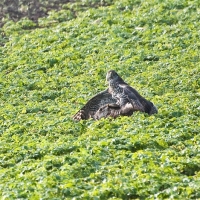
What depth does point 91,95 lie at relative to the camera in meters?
16.5

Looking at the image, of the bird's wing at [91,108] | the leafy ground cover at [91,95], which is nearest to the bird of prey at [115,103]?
the bird's wing at [91,108]

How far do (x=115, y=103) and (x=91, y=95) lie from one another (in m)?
2.49

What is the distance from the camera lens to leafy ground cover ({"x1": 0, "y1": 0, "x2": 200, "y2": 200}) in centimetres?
1046

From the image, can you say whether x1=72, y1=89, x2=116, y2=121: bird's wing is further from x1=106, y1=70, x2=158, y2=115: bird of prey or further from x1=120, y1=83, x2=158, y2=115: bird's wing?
x1=120, y1=83, x2=158, y2=115: bird's wing

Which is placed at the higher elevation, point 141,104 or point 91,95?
point 141,104

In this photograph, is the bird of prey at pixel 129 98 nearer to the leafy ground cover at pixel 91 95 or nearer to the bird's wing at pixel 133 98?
the bird's wing at pixel 133 98

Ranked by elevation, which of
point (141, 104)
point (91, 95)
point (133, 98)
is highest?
point (133, 98)

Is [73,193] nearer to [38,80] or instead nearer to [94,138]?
[94,138]

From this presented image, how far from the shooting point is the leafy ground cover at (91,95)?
10461 mm

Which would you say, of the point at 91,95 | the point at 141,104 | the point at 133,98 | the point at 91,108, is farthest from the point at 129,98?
the point at 91,95

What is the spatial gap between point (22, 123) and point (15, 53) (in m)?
6.66

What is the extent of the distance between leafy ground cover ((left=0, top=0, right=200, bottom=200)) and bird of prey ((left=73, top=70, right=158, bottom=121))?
25 centimetres

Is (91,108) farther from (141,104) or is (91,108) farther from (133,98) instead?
(141,104)

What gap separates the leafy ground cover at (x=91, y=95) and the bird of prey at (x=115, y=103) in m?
0.25
